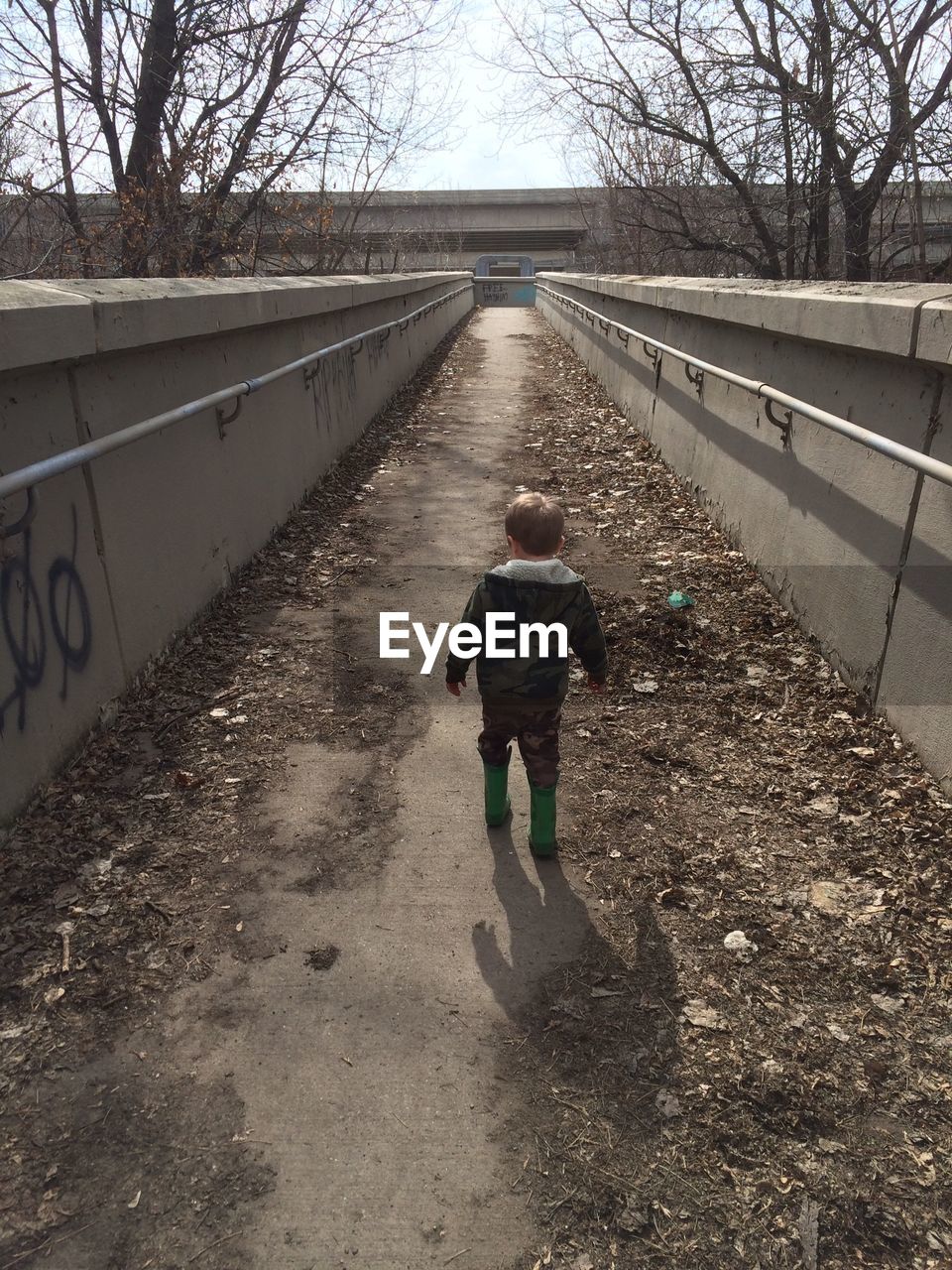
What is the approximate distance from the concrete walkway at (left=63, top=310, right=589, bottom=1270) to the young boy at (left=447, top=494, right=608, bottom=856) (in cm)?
31

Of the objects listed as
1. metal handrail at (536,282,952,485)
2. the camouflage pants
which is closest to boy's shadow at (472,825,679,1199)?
the camouflage pants

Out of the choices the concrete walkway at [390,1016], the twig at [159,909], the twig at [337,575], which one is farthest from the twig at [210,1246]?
the twig at [337,575]

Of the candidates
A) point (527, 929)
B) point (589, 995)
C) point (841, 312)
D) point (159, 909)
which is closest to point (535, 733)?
point (527, 929)

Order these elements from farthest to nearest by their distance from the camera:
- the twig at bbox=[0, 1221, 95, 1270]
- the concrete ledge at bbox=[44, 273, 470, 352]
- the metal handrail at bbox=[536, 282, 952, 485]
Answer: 1. the concrete ledge at bbox=[44, 273, 470, 352]
2. the metal handrail at bbox=[536, 282, 952, 485]
3. the twig at bbox=[0, 1221, 95, 1270]

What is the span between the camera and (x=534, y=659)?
2.52 meters

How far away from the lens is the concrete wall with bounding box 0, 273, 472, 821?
2.67 meters

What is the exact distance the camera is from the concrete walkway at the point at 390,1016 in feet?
5.44

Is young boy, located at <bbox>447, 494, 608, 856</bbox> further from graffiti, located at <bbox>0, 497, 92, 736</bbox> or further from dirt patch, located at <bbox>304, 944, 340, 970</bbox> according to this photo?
graffiti, located at <bbox>0, 497, 92, 736</bbox>

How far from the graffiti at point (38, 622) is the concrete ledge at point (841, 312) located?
3.05 metres

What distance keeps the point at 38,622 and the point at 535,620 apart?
166 centimetres

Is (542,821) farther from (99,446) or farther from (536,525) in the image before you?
(99,446)

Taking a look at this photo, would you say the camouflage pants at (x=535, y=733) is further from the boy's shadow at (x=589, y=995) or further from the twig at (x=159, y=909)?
the twig at (x=159, y=909)

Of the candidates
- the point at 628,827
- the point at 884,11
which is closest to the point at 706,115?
the point at 884,11

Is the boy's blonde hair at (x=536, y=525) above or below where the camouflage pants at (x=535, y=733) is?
above
